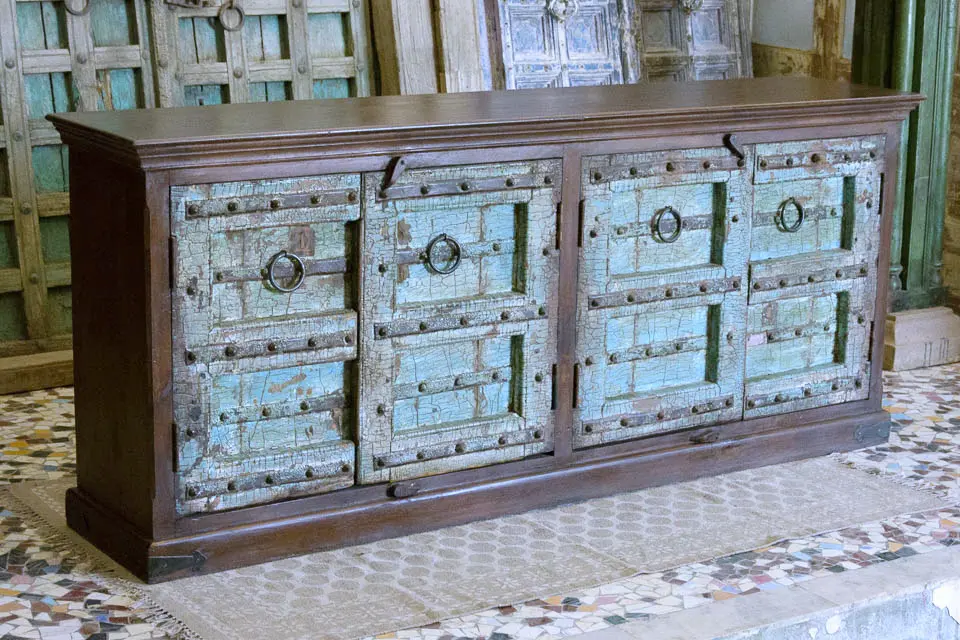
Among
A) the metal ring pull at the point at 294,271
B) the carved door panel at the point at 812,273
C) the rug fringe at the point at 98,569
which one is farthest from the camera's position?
the carved door panel at the point at 812,273

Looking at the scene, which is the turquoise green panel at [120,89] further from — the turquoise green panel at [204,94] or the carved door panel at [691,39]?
the carved door panel at [691,39]

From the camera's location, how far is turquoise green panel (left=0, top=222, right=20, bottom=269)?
4.93 metres

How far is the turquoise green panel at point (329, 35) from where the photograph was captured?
17.7 ft

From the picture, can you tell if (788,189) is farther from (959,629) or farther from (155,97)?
(155,97)

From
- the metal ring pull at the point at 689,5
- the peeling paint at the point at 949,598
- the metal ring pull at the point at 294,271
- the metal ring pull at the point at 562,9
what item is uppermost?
the metal ring pull at the point at 689,5

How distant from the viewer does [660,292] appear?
12.9 ft

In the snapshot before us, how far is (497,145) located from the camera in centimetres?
357

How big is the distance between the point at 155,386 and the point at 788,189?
197cm

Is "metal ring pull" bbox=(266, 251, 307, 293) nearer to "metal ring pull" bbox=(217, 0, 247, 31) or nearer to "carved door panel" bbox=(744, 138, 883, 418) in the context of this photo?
"carved door panel" bbox=(744, 138, 883, 418)

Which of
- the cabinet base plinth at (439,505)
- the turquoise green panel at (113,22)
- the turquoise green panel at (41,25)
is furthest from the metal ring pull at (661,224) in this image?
the turquoise green panel at (41,25)

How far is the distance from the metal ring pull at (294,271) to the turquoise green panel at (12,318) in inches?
79.0

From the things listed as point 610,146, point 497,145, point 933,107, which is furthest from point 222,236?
point 933,107

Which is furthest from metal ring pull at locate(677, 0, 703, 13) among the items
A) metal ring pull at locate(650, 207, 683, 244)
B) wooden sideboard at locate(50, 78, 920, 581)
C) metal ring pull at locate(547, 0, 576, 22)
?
metal ring pull at locate(650, 207, 683, 244)

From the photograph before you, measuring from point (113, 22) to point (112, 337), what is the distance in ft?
6.70
